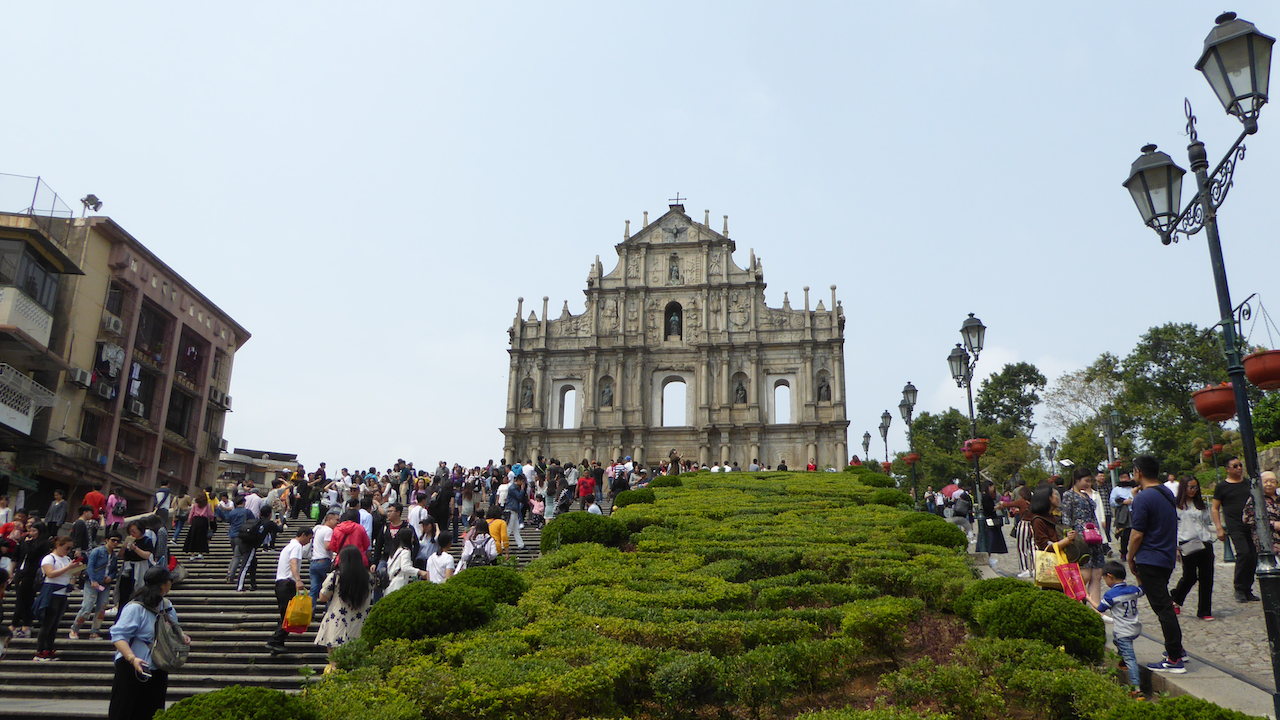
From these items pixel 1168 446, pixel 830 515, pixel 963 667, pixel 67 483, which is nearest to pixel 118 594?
pixel 963 667

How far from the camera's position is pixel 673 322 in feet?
152

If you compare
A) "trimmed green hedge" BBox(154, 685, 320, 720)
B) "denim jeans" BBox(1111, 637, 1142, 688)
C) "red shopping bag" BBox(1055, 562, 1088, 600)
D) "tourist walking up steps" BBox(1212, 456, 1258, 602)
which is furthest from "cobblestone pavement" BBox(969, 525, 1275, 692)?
"trimmed green hedge" BBox(154, 685, 320, 720)

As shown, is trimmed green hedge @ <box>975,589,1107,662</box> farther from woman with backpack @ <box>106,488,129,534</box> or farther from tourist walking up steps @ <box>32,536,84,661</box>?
woman with backpack @ <box>106,488,129,534</box>

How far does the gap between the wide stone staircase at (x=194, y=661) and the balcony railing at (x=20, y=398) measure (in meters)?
12.0

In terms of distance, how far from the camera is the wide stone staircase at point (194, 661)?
888cm

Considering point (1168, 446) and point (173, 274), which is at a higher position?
point (173, 274)

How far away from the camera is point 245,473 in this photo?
168 feet

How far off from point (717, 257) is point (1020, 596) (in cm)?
3981

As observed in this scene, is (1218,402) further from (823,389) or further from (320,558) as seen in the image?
(823,389)

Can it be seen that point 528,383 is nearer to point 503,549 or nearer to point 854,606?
point 503,549

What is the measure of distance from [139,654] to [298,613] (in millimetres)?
2699

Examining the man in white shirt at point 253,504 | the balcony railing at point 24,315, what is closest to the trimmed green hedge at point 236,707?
the man in white shirt at point 253,504

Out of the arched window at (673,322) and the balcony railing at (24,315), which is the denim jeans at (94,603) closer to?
the balcony railing at (24,315)

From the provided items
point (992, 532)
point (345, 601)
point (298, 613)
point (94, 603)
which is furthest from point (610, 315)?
point (345, 601)
